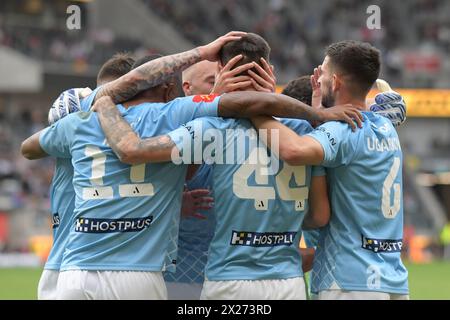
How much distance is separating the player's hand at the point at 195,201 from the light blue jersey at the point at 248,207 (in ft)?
1.16

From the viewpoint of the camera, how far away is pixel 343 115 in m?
4.81

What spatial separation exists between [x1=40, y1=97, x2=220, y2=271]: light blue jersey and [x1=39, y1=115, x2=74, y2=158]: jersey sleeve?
0.15 ft

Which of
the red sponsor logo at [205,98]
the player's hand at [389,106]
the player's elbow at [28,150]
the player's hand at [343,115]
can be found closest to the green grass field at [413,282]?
the player's elbow at [28,150]

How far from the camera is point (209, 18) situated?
112 feet

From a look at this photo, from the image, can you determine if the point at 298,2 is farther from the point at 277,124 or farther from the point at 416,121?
the point at 277,124

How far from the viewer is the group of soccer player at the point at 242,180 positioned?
467 centimetres

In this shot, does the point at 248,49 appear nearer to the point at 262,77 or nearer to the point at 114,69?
the point at 262,77

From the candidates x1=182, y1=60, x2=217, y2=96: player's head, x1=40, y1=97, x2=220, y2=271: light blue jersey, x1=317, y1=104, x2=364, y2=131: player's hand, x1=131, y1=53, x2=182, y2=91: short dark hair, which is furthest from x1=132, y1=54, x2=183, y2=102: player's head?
x1=317, y1=104, x2=364, y2=131: player's hand

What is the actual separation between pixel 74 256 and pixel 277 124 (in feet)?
4.13

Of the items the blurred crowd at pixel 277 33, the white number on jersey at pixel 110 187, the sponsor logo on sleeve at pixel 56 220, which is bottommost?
the sponsor logo on sleeve at pixel 56 220

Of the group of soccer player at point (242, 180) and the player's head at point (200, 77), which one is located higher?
the player's head at point (200, 77)

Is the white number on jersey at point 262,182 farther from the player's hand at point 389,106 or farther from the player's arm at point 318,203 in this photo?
the player's hand at point 389,106

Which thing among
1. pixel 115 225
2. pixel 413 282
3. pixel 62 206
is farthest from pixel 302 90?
pixel 413 282
